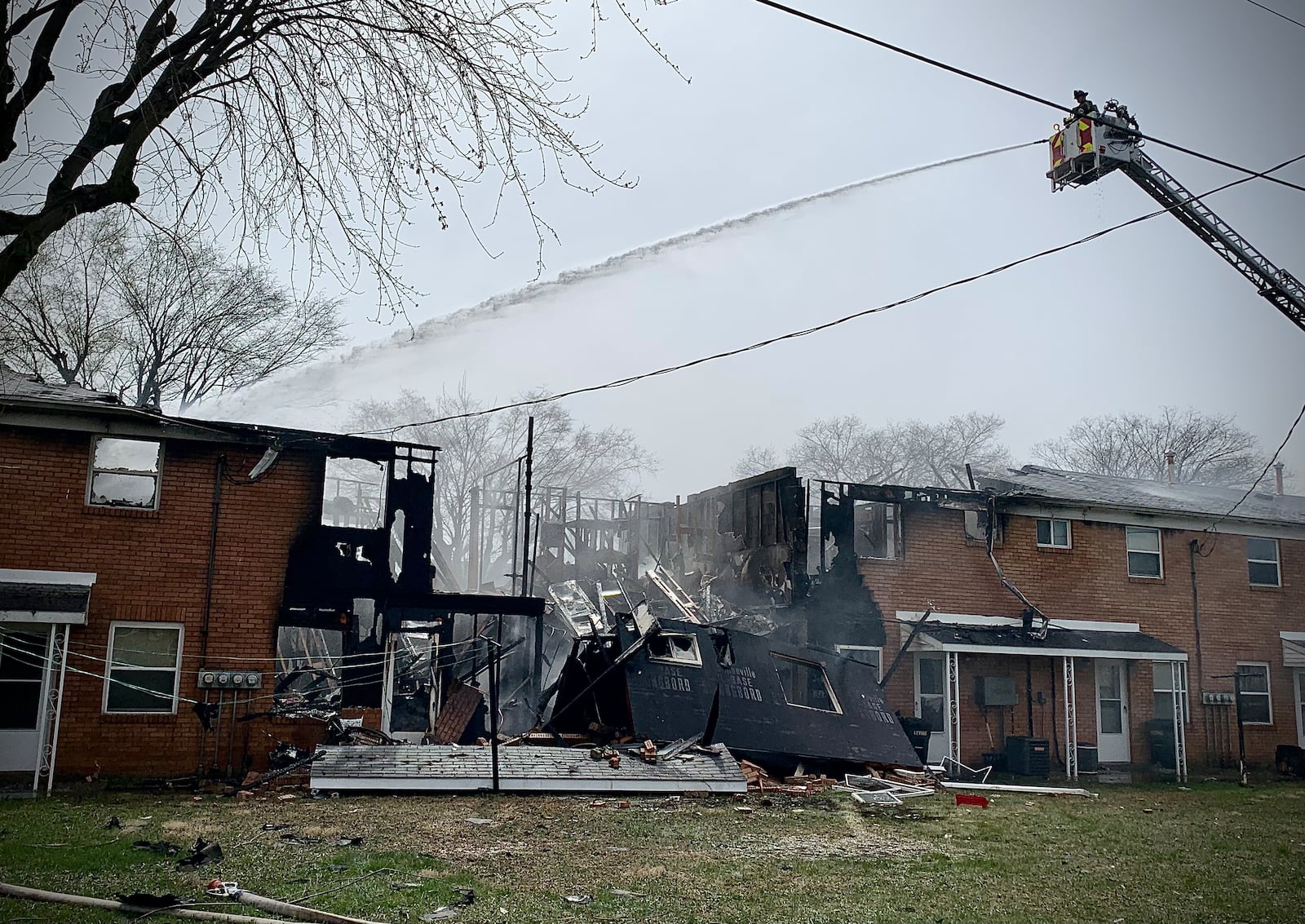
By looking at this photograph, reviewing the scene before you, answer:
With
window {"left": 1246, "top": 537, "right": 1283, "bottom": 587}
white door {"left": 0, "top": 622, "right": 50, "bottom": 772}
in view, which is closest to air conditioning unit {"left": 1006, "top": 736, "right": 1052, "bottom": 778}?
window {"left": 1246, "top": 537, "right": 1283, "bottom": 587}

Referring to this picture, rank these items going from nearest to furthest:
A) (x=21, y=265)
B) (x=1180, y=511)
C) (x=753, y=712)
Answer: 1. (x=21, y=265)
2. (x=753, y=712)
3. (x=1180, y=511)

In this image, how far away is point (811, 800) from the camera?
45.3 ft

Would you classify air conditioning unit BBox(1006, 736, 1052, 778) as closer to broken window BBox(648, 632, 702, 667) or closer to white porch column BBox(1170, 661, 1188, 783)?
white porch column BBox(1170, 661, 1188, 783)

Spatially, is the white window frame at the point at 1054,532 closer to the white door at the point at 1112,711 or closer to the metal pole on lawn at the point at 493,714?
the white door at the point at 1112,711

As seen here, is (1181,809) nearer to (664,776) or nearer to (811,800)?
(811,800)

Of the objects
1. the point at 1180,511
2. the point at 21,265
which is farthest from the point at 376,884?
the point at 1180,511

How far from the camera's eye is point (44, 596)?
1373cm

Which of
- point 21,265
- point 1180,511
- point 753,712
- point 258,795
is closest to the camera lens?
point 21,265

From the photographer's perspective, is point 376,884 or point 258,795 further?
point 258,795

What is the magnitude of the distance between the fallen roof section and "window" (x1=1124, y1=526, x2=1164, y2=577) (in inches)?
538

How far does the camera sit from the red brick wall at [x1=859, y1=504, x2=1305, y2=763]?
21125mm

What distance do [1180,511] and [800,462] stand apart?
43.8 m

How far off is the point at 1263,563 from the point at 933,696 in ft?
33.4

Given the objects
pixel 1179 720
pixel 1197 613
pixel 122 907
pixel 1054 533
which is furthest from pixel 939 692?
pixel 122 907
